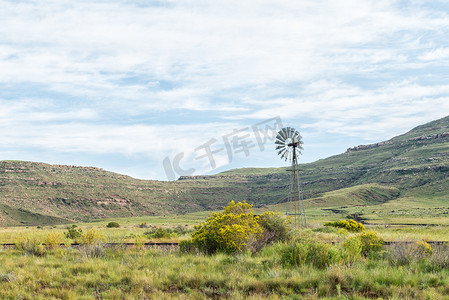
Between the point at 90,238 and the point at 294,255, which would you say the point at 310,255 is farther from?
the point at 90,238

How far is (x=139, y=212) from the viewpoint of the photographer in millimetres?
110438

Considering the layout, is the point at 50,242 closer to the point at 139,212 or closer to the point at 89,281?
the point at 89,281

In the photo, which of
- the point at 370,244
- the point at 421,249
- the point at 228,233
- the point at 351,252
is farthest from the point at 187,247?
the point at 421,249

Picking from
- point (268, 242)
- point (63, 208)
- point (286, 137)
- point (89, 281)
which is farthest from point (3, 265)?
point (63, 208)

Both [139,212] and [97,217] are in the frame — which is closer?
[97,217]

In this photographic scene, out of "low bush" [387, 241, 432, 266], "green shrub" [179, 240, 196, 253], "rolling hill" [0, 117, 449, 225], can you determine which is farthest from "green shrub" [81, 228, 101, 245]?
"rolling hill" [0, 117, 449, 225]

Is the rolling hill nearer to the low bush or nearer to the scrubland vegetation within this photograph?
the scrubland vegetation

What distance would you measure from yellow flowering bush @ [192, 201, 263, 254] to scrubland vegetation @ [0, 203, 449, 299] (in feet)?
0.14

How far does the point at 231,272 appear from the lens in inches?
411

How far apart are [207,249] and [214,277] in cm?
478

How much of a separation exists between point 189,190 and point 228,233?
430 feet

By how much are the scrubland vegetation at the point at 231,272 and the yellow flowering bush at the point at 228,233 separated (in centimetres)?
4

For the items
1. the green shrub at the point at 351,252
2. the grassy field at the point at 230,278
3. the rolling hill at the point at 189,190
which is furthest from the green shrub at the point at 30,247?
the rolling hill at the point at 189,190

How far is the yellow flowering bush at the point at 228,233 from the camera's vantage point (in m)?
14.2
